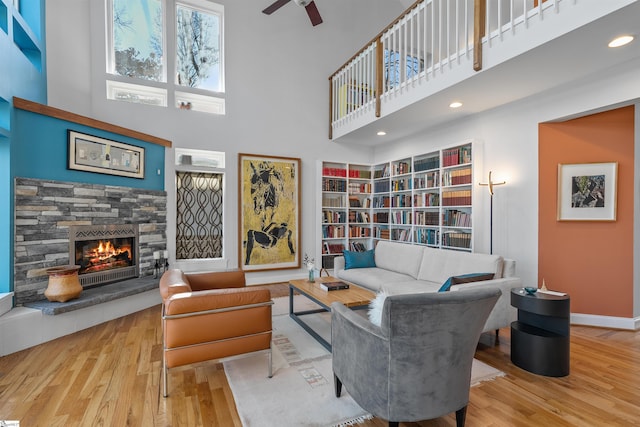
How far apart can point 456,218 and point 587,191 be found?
1556 mm

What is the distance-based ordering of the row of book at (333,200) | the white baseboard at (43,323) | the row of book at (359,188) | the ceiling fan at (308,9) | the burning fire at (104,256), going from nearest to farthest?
the white baseboard at (43,323) < the burning fire at (104,256) < the ceiling fan at (308,9) < the row of book at (333,200) < the row of book at (359,188)

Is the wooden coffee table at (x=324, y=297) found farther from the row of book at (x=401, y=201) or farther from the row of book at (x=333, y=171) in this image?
the row of book at (x=333, y=171)

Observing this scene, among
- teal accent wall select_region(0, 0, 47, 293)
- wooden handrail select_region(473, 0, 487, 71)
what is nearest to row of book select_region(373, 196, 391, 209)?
wooden handrail select_region(473, 0, 487, 71)

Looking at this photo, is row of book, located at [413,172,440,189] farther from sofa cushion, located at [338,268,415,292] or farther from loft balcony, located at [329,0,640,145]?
sofa cushion, located at [338,268,415,292]

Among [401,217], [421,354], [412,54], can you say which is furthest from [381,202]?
[421,354]

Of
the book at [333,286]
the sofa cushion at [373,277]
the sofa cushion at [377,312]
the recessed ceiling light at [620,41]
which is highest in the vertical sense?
the recessed ceiling light at [620,41]

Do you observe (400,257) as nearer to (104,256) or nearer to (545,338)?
(545,338)

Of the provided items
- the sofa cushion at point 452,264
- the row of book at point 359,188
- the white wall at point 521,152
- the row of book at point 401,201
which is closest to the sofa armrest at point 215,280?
the sofa cushion at point 452,264

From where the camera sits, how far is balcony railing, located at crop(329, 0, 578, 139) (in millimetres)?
3090

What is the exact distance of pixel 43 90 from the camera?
3.93 meters

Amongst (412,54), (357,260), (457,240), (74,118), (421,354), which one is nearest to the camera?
(421,354)

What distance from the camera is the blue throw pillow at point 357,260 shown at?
4789 mm

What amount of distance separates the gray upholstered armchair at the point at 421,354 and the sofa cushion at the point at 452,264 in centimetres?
188

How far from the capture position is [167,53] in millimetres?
5008
